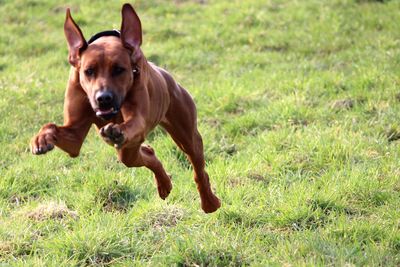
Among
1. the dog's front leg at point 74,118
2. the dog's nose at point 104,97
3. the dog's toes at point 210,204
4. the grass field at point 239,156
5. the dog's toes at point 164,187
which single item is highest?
the dog's nose at point 104,97

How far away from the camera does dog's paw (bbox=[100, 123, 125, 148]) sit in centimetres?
400

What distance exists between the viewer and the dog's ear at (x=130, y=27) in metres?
4.54

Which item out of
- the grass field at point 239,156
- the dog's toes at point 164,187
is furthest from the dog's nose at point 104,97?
the dog's toes at point 164,187

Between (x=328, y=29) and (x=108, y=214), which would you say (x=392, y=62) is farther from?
(x=108, y=214)

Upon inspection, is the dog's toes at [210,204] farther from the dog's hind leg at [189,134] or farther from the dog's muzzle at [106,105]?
the dog's muzzle at [106,105]

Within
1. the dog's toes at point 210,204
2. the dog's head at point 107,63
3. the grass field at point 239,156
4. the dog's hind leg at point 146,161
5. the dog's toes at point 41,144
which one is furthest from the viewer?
the dog's toes at point 210,204

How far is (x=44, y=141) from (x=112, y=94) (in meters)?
0.46

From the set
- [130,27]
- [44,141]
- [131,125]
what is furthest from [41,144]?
[130,27]

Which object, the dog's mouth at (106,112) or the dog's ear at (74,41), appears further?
the dog's ear at (74,41)

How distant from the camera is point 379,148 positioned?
23.0 ft

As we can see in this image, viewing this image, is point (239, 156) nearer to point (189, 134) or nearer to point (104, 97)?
point (189, 134)

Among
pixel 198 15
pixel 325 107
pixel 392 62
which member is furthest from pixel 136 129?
pixel 198 15

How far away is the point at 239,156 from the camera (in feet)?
23.0

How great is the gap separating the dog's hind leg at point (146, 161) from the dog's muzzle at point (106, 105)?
329 mm
